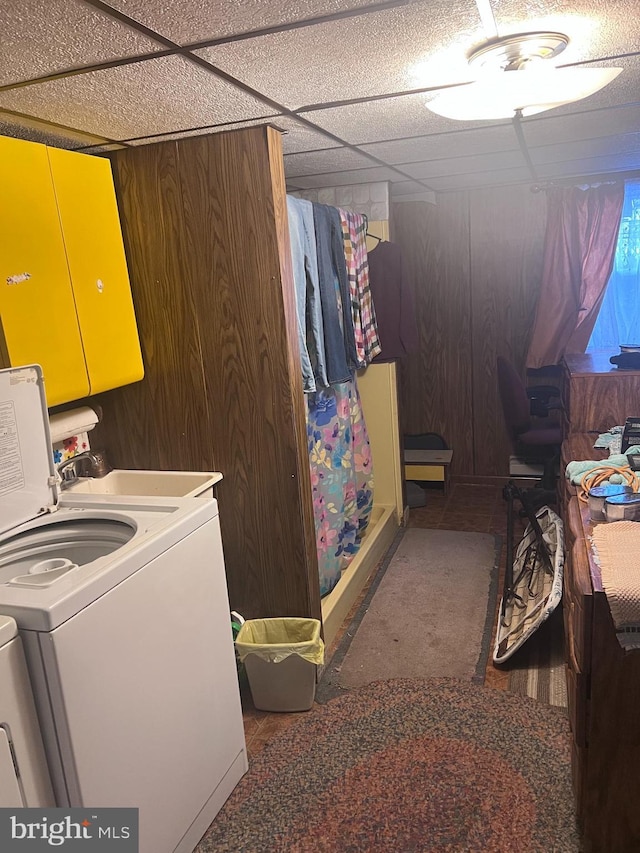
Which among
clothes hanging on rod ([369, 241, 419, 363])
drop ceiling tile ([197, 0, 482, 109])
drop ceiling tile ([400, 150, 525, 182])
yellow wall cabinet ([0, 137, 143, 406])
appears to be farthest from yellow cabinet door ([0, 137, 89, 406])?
clothes hanging on rod ([369, 241, 419, 363])

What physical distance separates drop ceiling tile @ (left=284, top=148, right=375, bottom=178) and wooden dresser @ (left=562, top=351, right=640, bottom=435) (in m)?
1.40

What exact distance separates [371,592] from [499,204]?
8.95ft

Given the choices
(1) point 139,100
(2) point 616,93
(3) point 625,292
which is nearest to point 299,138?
(1) point 139,100

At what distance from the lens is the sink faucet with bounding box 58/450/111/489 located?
227 centimetres

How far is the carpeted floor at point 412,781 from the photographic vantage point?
5.89ft

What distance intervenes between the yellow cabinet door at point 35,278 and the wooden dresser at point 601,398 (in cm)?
218

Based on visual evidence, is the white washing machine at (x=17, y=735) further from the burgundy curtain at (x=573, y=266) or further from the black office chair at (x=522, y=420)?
the burgundy curtain at (x=573, y=266)

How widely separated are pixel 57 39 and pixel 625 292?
12.3 ft

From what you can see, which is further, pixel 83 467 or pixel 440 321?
pixel 440 321

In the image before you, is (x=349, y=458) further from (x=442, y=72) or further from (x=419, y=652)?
(x=442, y=72)

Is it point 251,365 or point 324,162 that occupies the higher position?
point 324,162

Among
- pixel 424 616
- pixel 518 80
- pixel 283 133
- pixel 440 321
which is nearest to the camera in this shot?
pixel 518 80

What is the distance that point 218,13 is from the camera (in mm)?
1187

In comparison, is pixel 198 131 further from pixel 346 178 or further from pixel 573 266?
pixel 573 266
